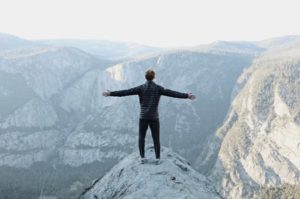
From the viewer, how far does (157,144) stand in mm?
20578

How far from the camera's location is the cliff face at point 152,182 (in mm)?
17234

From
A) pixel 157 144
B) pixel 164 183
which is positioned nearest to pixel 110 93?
pixel 157 144

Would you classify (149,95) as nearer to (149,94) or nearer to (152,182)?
(149,94)

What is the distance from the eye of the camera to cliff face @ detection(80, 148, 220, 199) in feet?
56.5

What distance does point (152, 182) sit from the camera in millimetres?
17938

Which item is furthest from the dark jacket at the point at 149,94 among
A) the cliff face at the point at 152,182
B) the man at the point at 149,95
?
the cliff face at the point at 152,182

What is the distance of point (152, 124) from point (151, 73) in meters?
2.26

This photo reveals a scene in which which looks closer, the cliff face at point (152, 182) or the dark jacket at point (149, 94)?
the cliff face at point (152, 182)

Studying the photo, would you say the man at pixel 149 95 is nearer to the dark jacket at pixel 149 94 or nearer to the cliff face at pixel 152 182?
the dark jacket at pixel 149 94

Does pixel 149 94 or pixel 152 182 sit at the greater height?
pixel 149 94

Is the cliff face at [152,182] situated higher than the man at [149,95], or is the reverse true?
the man at [149,95]

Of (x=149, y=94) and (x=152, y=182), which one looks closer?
(x=152, y=182)

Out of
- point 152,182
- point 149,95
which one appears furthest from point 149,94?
point 152,182

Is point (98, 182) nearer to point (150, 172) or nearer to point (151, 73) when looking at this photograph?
point (150, 172)
